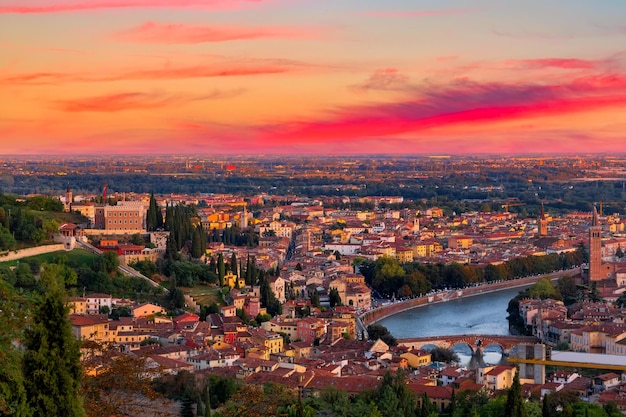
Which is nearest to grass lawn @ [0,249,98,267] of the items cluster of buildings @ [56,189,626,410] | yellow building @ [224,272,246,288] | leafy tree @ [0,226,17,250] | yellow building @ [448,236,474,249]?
leafy tree @ [0,226,17,250]

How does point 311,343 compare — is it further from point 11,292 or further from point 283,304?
point 11,292

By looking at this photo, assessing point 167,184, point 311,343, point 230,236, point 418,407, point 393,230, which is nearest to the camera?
point 418,407

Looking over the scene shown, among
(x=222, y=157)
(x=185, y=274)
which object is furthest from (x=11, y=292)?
(x=222, y=157)

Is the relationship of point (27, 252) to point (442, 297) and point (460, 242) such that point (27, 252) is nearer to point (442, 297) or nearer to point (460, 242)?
point (442, 297)

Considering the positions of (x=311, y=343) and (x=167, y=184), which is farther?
(x=167, y=184)

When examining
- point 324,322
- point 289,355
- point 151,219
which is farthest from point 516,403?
point 151,219

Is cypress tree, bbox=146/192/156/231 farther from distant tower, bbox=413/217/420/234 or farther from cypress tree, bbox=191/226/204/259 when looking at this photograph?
distant tower, bbox=413/217/420/234

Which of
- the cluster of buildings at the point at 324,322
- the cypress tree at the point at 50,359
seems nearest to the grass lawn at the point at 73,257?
the cluster of buildings at the point at 324,322
